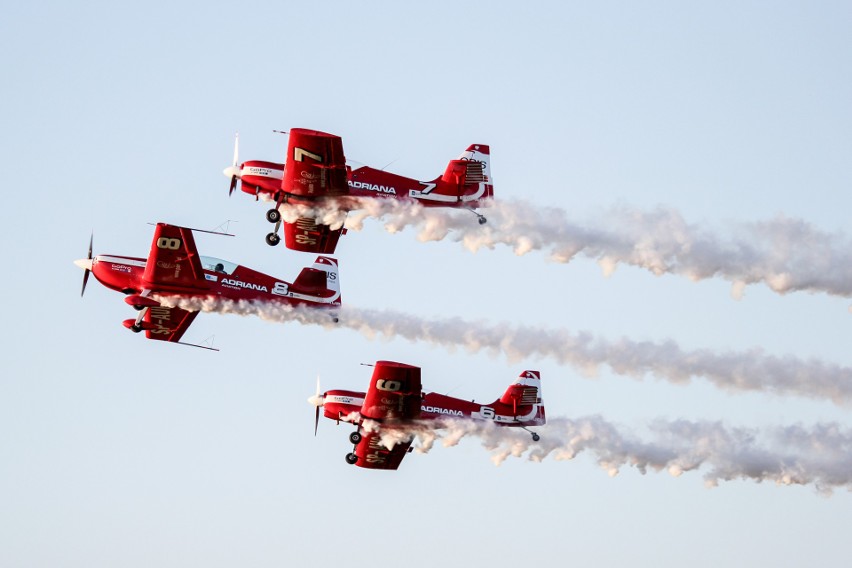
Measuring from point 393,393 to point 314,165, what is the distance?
701 cm

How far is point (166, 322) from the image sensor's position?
1868 inches

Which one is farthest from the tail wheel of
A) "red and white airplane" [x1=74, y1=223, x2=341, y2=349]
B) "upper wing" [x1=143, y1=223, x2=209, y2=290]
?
"upper wing" [x1=143, y1=223, x2=209, y2=290]

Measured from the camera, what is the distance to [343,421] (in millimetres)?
50156

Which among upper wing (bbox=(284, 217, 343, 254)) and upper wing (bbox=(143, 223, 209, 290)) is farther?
upper wing (bbox=(284, 217, 343, 254))

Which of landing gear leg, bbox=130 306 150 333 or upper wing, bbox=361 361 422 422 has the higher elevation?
landing gear leg, bbox=130 306 150 333

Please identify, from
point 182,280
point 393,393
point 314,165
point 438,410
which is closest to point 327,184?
point 314,165

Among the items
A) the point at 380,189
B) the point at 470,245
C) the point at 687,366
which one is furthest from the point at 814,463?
the point at 380,189

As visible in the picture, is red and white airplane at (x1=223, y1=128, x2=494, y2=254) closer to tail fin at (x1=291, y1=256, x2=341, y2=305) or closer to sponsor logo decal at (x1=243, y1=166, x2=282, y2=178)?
sponsor logo decal at (x1=243, y1=166, x2=282, y2=178)

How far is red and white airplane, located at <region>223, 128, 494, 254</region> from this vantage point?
42.8m

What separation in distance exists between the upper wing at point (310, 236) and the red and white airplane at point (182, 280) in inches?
42.5

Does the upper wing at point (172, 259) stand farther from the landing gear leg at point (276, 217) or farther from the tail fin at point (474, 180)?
the tail fin at point (474, 180)

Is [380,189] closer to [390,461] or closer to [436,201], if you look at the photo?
[436,201]

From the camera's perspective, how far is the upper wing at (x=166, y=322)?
47188 mm

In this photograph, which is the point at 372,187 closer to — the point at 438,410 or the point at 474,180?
the point at 474,180
